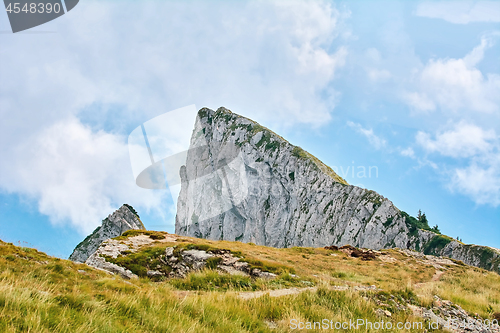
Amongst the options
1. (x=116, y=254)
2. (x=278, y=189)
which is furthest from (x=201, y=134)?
(x=116, y=254)

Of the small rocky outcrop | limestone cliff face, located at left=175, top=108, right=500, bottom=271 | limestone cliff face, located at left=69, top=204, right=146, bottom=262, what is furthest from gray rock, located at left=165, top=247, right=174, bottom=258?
limestone cliff face, located at left=69, top=204, right=146, bottom=262

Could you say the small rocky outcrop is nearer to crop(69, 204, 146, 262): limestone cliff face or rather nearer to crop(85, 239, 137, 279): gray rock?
crop(85, 239, 137, 279): gray rock

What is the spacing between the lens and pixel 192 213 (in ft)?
500

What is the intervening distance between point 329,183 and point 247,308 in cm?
10182

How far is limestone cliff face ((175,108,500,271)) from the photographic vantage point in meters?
77.3

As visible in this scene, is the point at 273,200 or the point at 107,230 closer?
the point at 107,230

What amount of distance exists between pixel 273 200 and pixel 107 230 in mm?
72148

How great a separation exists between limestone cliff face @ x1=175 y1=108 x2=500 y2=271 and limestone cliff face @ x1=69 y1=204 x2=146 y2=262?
43090 millimetres

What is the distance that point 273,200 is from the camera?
123188 millimetres

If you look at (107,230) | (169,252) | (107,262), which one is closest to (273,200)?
(107,230)

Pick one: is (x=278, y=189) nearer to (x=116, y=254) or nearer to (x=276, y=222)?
(x=276, y=222)

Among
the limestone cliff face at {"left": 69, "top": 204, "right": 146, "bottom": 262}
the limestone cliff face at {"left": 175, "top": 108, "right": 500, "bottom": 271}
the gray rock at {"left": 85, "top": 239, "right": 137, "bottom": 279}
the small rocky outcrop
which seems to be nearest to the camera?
the small rocky outcrop

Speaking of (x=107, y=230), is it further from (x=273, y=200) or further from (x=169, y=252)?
(x=169, y=252)

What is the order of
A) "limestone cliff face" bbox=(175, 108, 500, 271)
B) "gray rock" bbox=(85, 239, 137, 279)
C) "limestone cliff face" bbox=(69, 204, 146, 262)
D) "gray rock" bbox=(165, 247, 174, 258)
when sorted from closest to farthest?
"gray rock" bbox=(85, 239, 137, 279), "gray rock" bbox=(165, 247, 174, 258), "limestone cliff face" bbox=(175, 108, 500, 271), "limestone cliff face" bbox=(69, 204, 146, 262)
